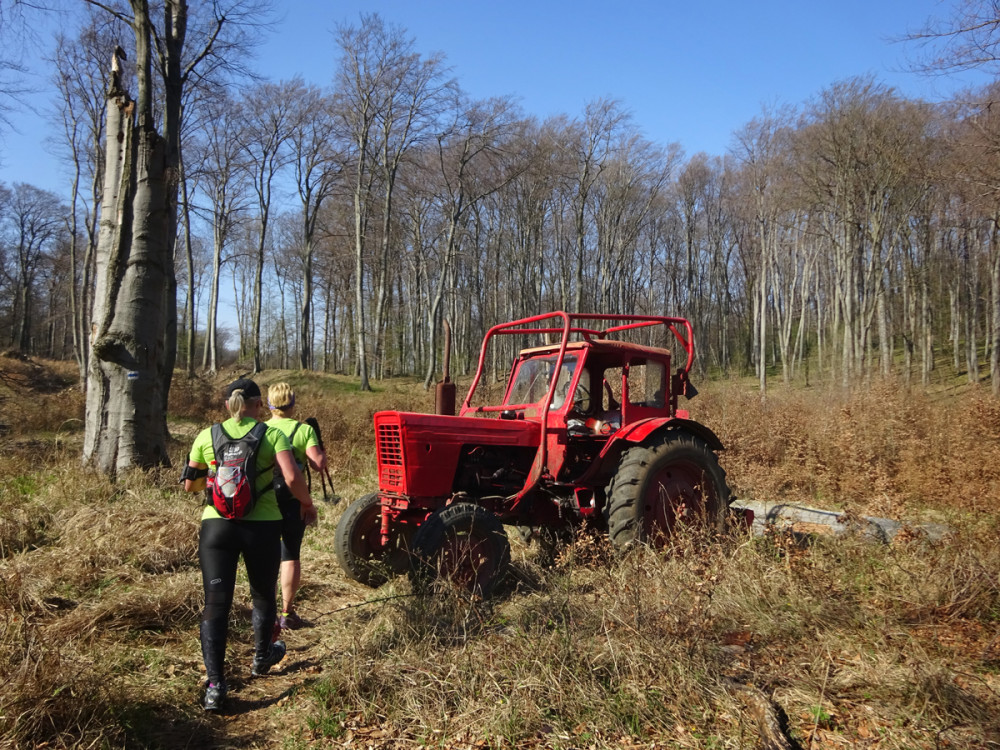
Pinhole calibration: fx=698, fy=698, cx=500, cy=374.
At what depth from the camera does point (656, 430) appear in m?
5.95

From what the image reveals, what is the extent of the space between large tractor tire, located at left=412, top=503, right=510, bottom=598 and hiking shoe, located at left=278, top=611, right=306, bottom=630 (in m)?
0.81

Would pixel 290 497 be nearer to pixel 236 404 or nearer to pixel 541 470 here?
pixel 236 404

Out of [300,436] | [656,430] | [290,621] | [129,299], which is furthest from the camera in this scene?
[129,299]

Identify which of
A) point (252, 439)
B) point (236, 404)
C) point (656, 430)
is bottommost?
point (656, 430)

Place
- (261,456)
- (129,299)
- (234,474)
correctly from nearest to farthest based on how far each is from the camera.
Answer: (234,474) < (261,456) < (129,299)

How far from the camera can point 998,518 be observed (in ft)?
18.2

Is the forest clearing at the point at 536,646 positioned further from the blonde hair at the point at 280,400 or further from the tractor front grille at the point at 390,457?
the blonde hair at the point at 280,400

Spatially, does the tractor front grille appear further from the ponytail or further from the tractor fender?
the tractor fender

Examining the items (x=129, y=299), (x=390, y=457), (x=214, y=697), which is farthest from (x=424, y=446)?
(x=129, y=299)

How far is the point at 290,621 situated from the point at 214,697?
1192 mm

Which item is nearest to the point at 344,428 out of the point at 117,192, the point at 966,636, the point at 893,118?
the point at 117,192

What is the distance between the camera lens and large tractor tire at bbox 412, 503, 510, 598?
15.0 ft

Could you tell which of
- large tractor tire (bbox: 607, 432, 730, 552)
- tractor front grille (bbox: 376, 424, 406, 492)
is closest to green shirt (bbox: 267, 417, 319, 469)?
tractor front grille (bbox: 376, 424, 406, 492)

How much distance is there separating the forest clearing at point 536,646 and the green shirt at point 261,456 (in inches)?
34.2
